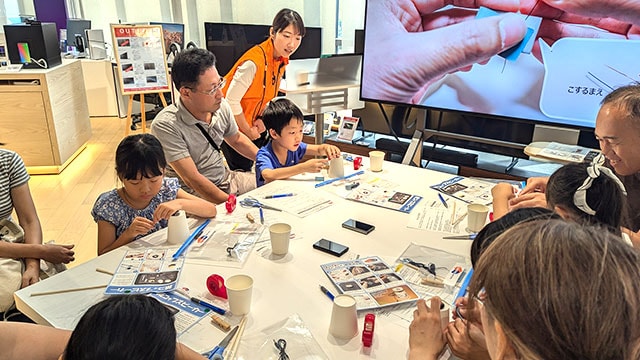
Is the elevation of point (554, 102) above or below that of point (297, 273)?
above

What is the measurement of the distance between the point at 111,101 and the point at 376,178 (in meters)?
5.09

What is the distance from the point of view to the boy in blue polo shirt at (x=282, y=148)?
208cm

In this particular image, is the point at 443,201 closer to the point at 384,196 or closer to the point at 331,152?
the point at 384,196

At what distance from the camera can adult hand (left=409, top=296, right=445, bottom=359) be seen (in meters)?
0.98

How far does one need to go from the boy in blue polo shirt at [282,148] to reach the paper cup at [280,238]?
686 mm

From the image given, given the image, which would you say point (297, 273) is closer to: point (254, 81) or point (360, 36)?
point (254, 81)

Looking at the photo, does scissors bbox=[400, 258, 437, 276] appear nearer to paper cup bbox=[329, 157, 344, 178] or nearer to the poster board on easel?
paper cup bbox=[329, 157, 344, 178]

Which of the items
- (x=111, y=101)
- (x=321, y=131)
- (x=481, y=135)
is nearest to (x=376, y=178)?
(x=321, y=131)

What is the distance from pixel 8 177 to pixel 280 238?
1131 millimetres

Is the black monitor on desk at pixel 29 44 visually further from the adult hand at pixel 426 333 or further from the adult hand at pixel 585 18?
the adult hand at pixel 426 333

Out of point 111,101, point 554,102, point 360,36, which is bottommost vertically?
point 111,101

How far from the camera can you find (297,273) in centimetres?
131

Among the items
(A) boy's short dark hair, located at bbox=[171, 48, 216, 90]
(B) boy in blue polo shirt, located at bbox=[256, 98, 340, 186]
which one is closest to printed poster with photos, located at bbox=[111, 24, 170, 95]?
(A) boy's short dark hair, located at bbox=[171, 48, 216, 90]

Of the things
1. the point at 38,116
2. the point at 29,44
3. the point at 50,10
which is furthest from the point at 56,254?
the point at 50,10
